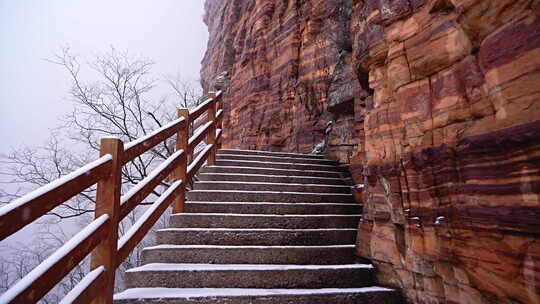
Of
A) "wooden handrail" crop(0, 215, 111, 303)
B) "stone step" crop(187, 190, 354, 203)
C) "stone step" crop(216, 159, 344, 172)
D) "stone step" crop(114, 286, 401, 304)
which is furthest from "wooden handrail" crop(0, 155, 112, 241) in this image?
"stone step" crop(216, 159, 344, 172)

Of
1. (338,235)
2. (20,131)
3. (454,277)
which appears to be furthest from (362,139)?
(20,131)

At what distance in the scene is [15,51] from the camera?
9500 centimetres

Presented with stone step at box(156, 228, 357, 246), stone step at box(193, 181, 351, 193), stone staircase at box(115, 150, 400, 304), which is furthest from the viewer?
stone step at box(193, 181, 351, 193)

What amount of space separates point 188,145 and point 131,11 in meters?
138

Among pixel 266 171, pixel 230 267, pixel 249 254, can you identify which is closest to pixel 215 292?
pixel 230 267

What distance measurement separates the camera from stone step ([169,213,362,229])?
141 inches

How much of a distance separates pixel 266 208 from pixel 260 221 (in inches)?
12.9

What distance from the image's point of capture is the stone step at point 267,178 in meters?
4.74

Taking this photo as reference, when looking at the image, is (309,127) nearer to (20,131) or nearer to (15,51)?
(20,131)

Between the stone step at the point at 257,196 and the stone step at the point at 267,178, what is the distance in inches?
22.6

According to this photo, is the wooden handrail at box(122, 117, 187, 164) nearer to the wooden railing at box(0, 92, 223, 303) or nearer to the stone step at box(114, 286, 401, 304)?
the wooden railing at box(0, 92, 223, 303)

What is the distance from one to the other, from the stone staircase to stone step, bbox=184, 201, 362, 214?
0.01 m

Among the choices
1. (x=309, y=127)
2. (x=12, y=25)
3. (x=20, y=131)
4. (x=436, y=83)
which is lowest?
(x=436, y=83)

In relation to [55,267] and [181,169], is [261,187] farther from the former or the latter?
[55,267]
